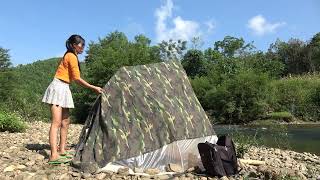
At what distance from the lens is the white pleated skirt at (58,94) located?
7.96m

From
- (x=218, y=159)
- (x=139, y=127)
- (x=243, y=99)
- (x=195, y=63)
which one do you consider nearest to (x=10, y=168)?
(x=139, y=127)

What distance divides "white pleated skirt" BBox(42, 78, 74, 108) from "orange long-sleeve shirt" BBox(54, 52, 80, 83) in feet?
0.32

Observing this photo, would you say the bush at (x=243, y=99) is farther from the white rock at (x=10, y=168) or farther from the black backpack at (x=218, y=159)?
the white rock at (x=10, y=168)

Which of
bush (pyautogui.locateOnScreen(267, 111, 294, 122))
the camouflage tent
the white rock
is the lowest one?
the white rock

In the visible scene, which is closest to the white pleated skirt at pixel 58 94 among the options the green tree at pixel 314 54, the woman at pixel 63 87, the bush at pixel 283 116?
the woman at pixel 63 87

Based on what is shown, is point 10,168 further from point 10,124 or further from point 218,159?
point 10,124

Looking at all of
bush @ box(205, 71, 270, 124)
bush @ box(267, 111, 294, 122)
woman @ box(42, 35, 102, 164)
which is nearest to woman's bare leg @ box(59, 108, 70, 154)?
woman @ box(42, 35, 102, 164)

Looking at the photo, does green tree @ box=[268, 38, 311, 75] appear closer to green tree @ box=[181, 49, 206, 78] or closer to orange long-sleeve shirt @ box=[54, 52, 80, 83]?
green tree @ box=[181, 49, 206, 78]

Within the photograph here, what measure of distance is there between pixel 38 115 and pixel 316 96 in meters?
24.8

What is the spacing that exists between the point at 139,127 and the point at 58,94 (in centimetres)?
145

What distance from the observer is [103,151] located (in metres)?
7.75

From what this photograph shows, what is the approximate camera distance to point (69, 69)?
26.3ft

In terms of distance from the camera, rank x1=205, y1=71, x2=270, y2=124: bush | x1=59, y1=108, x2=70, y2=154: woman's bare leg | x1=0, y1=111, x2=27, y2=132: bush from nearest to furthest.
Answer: x1=59, y1=108, x2=70, y2=154: woman's bare leg < x1=0, y1=111, x2=27, y2=132: bush < x1=205, y1=71, x2=270, y2=124: bush

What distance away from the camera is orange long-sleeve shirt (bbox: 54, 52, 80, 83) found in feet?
26.1
